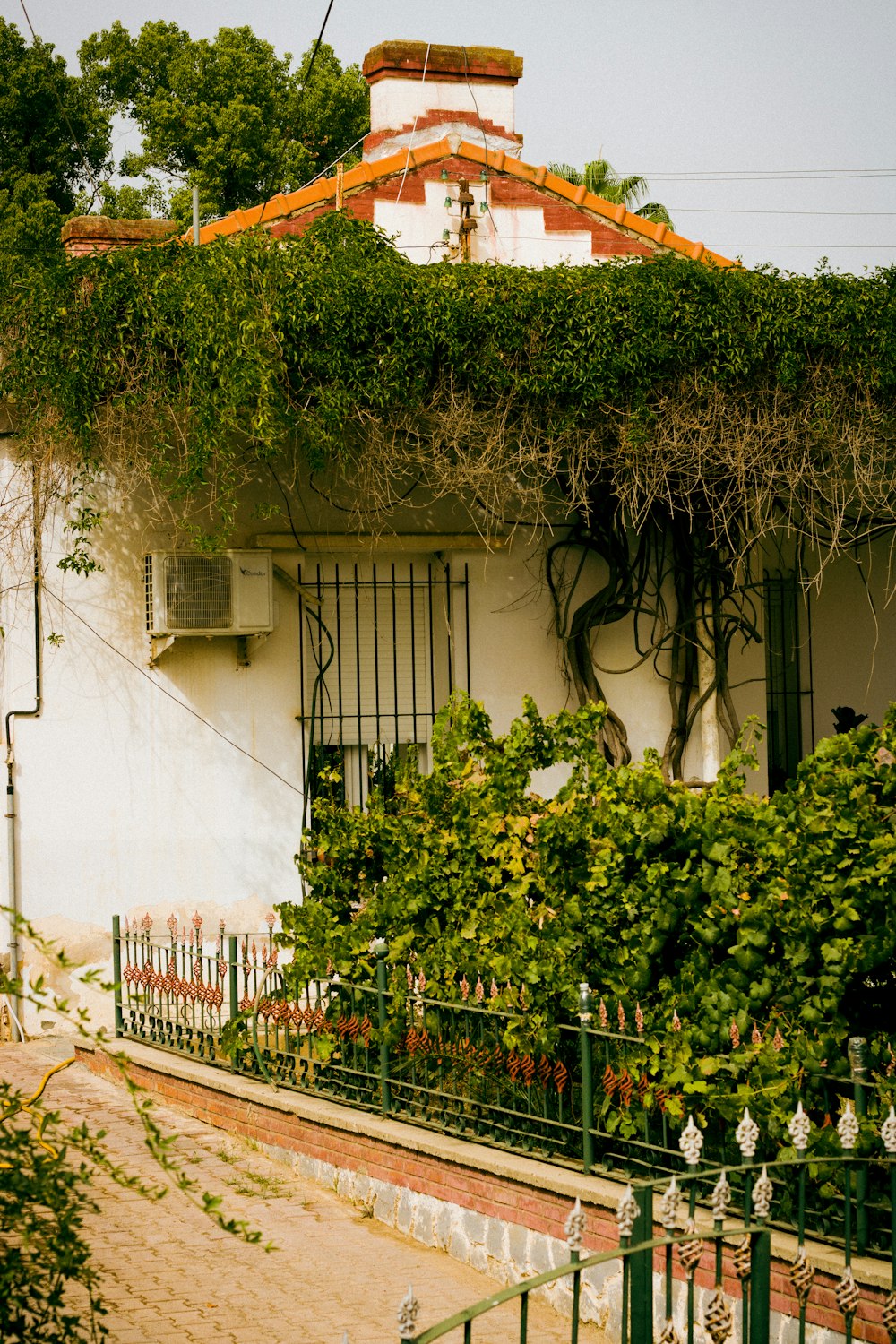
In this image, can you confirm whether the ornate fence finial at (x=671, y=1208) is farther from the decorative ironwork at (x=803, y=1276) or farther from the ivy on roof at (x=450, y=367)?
the ivy on roof at (x=450, y=367)

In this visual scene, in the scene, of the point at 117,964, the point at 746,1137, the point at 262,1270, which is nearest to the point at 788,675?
the point at 117,964

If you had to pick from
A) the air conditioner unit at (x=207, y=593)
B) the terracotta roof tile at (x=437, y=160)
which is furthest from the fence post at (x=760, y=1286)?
the terracotta roof tile at (x=437, y=160)

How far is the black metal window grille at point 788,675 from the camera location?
41.3 ft

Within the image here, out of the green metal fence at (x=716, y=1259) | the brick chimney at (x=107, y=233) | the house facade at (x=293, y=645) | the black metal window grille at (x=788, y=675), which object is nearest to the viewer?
the green metal fence at (x=716, y=1259)

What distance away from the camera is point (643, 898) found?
231 inches

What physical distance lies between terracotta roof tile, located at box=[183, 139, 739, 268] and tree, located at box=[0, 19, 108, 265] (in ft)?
47.6

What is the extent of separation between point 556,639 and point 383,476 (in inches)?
79.1

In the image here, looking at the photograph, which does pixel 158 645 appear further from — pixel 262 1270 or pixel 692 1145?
pixel 692 1145

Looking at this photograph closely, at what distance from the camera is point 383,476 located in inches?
386

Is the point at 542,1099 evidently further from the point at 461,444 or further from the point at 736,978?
the point at 461,444

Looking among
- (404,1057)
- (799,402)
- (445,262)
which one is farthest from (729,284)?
(404,1057)

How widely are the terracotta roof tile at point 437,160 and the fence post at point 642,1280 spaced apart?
7.94 meters

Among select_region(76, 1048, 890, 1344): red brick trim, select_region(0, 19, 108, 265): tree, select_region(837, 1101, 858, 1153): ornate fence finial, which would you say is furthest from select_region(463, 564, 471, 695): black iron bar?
select_region(0, 19, 108, 265): tree

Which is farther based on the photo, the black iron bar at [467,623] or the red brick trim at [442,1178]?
the black iron bar at [467,623]
